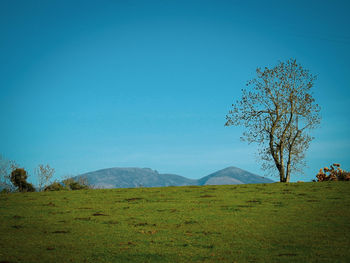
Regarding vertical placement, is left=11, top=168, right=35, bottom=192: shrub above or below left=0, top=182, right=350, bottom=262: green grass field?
above

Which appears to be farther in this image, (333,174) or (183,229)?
(333,174)

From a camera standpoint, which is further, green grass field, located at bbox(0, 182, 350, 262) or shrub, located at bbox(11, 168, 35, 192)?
shrub, located at bbox(11, 168, 35, 192)

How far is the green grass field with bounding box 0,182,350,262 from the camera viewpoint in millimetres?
9938

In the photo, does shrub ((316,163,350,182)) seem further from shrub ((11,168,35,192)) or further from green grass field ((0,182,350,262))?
shrub ((11,168,35,192))

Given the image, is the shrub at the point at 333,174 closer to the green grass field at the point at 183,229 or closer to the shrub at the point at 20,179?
the green grass field at the point at 183,229

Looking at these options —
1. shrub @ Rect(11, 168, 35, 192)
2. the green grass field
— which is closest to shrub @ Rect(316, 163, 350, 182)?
the green grass field

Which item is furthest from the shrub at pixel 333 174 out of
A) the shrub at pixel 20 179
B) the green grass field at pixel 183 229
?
the shrub at pixel 20 179

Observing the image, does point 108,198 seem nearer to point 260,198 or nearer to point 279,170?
point 260,198

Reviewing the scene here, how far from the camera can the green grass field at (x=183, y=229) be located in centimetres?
994

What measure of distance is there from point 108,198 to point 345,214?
657 inches

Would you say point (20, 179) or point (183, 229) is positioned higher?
point (20, 179)

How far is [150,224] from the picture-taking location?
48.8ft

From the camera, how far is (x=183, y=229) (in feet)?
44.5

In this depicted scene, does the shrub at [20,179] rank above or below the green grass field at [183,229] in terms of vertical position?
above
